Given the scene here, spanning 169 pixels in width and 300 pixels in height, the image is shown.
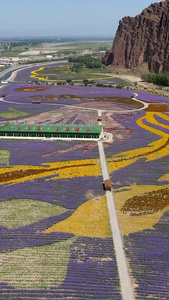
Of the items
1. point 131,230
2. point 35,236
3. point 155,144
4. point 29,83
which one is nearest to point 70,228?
point 35,236

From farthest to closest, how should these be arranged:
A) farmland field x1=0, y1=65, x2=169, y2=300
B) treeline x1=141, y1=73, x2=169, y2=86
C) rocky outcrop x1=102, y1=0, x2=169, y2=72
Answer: rocky outcrop x1=102, y1=0, x2=169, y2=72, treeline x1=141, y1=73, x2=169, y2=86, farmland field x1=0, y1=65, x2=169, y2=300

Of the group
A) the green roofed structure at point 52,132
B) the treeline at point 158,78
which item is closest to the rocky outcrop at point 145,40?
the treeline at point 158,78

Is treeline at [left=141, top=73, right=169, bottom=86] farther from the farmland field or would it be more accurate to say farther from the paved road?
the paved road

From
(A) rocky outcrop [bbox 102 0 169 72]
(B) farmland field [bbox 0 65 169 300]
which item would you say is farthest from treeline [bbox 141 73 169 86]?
(B) farmland field [bbox 0 65 169 300]

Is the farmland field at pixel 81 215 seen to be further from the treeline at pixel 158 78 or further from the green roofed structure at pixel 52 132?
the treeline at pixel 158 78

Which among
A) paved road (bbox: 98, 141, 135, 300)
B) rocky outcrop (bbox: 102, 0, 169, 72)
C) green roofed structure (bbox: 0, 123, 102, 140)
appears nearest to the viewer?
paved road (bbox: 98, 141, 135, 300)

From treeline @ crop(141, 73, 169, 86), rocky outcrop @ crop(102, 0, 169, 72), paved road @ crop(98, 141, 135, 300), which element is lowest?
paved road @ crop(98, 141, 135, 300)

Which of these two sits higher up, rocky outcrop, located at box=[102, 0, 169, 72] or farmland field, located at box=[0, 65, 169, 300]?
rocky outcrop, located at box=[102, 0, 169, 72]
